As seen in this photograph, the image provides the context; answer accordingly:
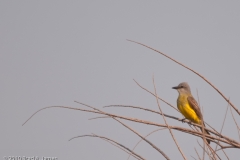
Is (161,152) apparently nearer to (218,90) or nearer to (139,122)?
(139,122)

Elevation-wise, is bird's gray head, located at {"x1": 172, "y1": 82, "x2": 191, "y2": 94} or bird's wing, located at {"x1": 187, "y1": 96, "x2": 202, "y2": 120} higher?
bird's gray head, located at {"x1": 172, "y1": 82, "x2": 191, "y2": 94}

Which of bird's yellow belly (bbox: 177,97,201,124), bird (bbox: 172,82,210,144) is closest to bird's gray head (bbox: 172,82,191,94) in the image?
bird (bbox: 172,82,210,144)

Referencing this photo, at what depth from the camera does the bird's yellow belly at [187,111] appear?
8664mm

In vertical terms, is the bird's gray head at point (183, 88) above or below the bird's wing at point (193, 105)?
above

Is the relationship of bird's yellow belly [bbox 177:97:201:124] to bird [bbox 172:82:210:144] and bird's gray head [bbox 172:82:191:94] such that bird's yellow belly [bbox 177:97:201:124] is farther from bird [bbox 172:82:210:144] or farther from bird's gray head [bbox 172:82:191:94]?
bird's gray head [bbox 172:82:191:94]

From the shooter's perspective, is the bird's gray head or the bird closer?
the bird

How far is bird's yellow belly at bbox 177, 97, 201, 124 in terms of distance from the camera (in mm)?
8664

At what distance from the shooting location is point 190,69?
99.4 inches

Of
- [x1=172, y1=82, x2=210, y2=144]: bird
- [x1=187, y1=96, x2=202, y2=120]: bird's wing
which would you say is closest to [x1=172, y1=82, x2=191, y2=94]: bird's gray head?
[x1=172, y1=82, x2=210, y2=144]: bird

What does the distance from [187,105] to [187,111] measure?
10.5 inches

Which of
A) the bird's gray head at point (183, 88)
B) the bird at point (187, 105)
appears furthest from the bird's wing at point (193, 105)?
the bird's gray head at point (183, 88)

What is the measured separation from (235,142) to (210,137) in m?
0.18

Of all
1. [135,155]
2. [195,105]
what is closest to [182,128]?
[135,155]

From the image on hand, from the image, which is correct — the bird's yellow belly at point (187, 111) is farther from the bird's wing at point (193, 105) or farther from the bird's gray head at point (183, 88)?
the bird's gray head at point (183, 88)
